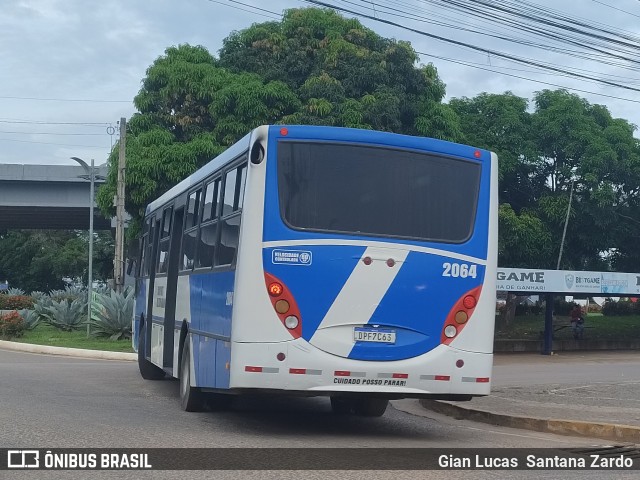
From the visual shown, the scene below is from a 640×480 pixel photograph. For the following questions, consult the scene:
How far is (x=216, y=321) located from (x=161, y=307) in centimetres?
470

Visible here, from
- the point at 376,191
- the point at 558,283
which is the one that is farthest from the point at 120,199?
the point at 376,191

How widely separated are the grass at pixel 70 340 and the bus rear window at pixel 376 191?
17678 millimetres

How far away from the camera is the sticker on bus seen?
11.2 meters

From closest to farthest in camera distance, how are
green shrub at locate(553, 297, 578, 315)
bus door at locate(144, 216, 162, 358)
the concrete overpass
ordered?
bus door at locate(144, 216, 162, 358), green shrub at locate(553, 297, 578, 315), the concrete overpass

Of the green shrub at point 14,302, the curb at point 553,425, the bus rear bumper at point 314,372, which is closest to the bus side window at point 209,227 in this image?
the bus rear bumper at point 314,372

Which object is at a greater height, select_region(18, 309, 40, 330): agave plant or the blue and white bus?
the blue and white bus

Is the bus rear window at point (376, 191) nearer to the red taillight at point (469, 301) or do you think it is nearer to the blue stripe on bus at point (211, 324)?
the red taillight at point (469, 301)

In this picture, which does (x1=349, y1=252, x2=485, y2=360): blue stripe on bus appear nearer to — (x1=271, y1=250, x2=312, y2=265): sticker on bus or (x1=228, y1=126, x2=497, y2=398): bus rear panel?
(x1=228, y1=126, x2=497, y2=398): bus rear panel

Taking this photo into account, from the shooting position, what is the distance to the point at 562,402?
17.0 metres

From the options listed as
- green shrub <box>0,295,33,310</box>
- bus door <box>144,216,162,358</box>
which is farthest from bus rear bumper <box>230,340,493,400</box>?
green shrub <box>0,295,33,310</box>

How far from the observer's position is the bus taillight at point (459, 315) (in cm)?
1156

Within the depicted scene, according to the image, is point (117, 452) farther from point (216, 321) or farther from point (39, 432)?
point (216, 321)

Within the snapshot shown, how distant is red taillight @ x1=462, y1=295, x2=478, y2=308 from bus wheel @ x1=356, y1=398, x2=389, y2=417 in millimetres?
2803


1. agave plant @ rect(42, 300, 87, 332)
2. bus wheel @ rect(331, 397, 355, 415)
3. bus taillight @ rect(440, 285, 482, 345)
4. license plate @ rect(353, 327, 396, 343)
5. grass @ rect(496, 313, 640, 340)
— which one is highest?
bus taillight @ rect(440, 285, 482, 345)
